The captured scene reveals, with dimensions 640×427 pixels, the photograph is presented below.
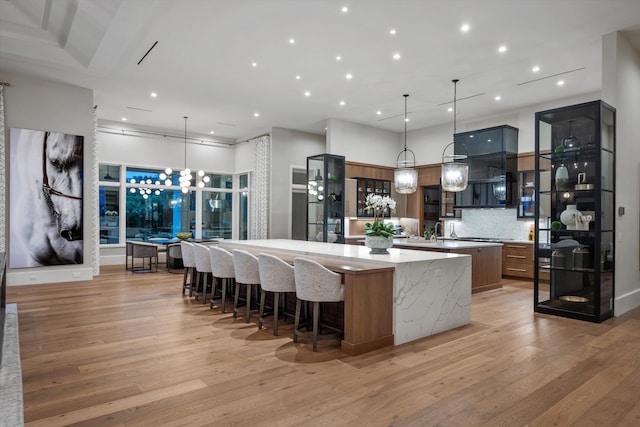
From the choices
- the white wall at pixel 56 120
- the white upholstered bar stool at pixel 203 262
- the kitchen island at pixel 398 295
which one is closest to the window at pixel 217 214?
the white wall at pixel 56 120

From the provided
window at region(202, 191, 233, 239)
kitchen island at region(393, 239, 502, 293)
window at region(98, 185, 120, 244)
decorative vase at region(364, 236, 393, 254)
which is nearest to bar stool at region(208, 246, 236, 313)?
decorative vase at region(364, 236, 393, 254)

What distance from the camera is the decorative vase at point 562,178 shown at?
521 centimetres

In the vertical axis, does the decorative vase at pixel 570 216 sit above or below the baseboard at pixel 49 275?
above

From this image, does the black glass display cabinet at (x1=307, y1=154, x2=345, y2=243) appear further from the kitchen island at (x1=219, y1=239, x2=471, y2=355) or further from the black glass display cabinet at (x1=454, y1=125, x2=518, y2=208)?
the kitchen island at (x1=219, y1=239, x2=471, y2=355)

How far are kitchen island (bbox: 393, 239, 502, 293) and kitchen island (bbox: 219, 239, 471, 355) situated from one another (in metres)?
2.22

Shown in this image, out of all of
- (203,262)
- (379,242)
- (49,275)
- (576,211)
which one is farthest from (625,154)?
(49,275)

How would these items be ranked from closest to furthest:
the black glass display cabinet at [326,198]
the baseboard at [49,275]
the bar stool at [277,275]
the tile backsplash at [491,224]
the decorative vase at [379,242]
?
the bar stool at [277,275] < the decorative vase at [379,242] < the baseboard at [49,275] < the tile backsplash at [491,224] < the black glass display cabinet at [326,198]

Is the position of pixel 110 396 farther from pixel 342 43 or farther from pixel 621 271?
pixel 621 271

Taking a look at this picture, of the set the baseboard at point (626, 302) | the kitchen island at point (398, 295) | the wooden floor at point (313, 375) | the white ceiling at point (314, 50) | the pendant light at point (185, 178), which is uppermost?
the white ceiling at point (314, 50)

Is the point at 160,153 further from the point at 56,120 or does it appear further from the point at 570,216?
the point at 570,216

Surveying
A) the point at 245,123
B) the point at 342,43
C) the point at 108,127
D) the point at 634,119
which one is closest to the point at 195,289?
the point at 342,43

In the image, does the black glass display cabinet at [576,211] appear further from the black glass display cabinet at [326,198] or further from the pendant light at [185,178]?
the pendant light at [185,178]

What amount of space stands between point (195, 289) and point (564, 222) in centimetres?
549

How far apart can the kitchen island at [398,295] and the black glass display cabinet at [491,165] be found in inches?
178
